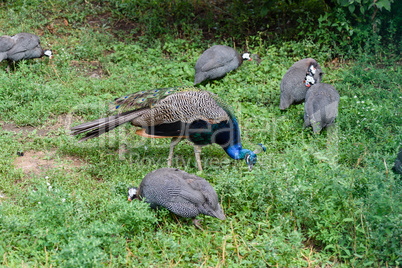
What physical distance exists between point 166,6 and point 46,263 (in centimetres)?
639

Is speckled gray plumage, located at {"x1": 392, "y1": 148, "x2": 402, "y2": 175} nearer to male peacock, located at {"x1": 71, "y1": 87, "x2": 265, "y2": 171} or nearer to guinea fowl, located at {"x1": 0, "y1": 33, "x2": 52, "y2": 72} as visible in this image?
male peacock, located at {"x1": 71, "y1": 87, "x2": 265, "y2": 171}

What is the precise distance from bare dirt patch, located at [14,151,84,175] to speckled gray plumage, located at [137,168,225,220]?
1381mm

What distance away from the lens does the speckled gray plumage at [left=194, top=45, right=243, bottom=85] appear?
6.91 metres

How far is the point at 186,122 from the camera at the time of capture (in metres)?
5.09

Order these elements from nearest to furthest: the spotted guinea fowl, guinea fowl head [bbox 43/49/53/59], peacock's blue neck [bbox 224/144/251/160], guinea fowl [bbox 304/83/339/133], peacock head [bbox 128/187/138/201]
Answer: peacock head [bbox 128/187/138/201], peacock's blue neck [bbox 224/144/251/160], guinea fowl [bbox 304/83/339/133], the spotted guinea fowl, guinea fowl head [bbox 43/49/53/59]

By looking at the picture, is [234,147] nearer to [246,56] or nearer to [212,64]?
[212,64]

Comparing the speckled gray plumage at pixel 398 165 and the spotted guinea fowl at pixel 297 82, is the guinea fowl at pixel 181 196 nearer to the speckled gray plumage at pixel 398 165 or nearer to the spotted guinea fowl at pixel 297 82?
the speckled gray plumage at pixel 398 165

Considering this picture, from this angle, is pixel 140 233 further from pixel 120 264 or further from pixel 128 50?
pixel 128 50

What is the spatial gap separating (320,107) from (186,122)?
1857 mm

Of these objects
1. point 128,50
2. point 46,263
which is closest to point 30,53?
point 128,50

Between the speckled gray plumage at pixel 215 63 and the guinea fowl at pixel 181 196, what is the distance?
9.57 ft

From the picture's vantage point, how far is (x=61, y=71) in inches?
287

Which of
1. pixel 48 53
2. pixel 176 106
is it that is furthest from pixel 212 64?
pixel 48 53

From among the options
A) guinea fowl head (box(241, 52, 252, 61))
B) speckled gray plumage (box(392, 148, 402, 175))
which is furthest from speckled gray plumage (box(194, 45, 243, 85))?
speckled gray plumage (box(392, 148, 402, 175))
